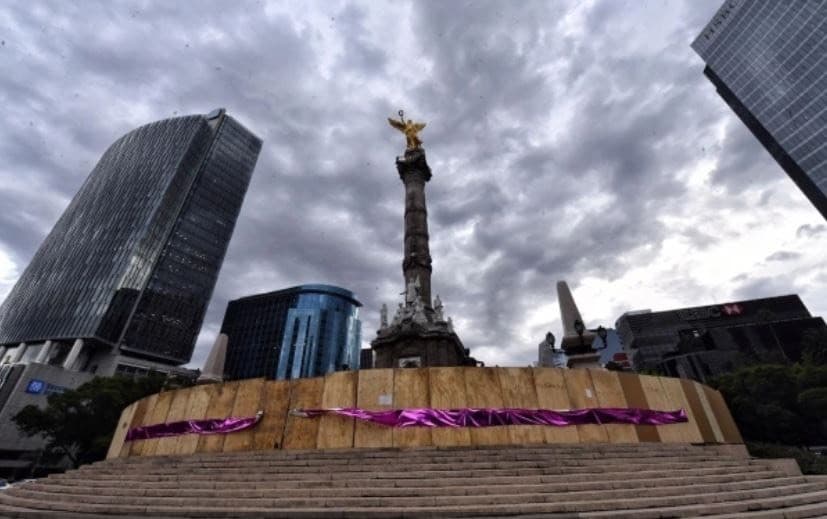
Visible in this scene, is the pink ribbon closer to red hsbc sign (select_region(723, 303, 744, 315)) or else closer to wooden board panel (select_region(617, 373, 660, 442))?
wooden board panel (select_region(617, 373, 660, 442))

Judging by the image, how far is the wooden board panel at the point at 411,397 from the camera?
9644mm

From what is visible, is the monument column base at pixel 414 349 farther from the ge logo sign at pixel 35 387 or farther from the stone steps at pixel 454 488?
the ge logo sign at pixel 35 387

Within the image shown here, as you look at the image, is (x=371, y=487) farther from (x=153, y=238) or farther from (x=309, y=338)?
(x=309, y=338)

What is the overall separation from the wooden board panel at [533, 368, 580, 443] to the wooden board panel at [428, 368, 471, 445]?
7.26 ft

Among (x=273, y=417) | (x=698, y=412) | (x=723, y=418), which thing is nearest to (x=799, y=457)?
(x=723, y=418)

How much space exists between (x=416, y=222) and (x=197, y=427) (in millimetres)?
23769

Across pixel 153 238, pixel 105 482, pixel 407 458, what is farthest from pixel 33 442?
pixel 407 458

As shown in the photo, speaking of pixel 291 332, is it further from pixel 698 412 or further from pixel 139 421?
pixel 698 412

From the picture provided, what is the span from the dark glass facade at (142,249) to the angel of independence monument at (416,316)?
210 ft

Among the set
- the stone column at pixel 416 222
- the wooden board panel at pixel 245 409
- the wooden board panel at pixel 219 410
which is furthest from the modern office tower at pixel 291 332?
the wooden board panel at pixel 245 409

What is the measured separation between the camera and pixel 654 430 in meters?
10.8

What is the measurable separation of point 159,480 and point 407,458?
6.06m

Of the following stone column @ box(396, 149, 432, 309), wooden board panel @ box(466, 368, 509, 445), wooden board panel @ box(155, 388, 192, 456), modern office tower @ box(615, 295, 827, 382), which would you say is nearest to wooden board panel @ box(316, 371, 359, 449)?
wooden board panel @ box(466, 368, 509, 445)

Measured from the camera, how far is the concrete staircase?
6344mm
